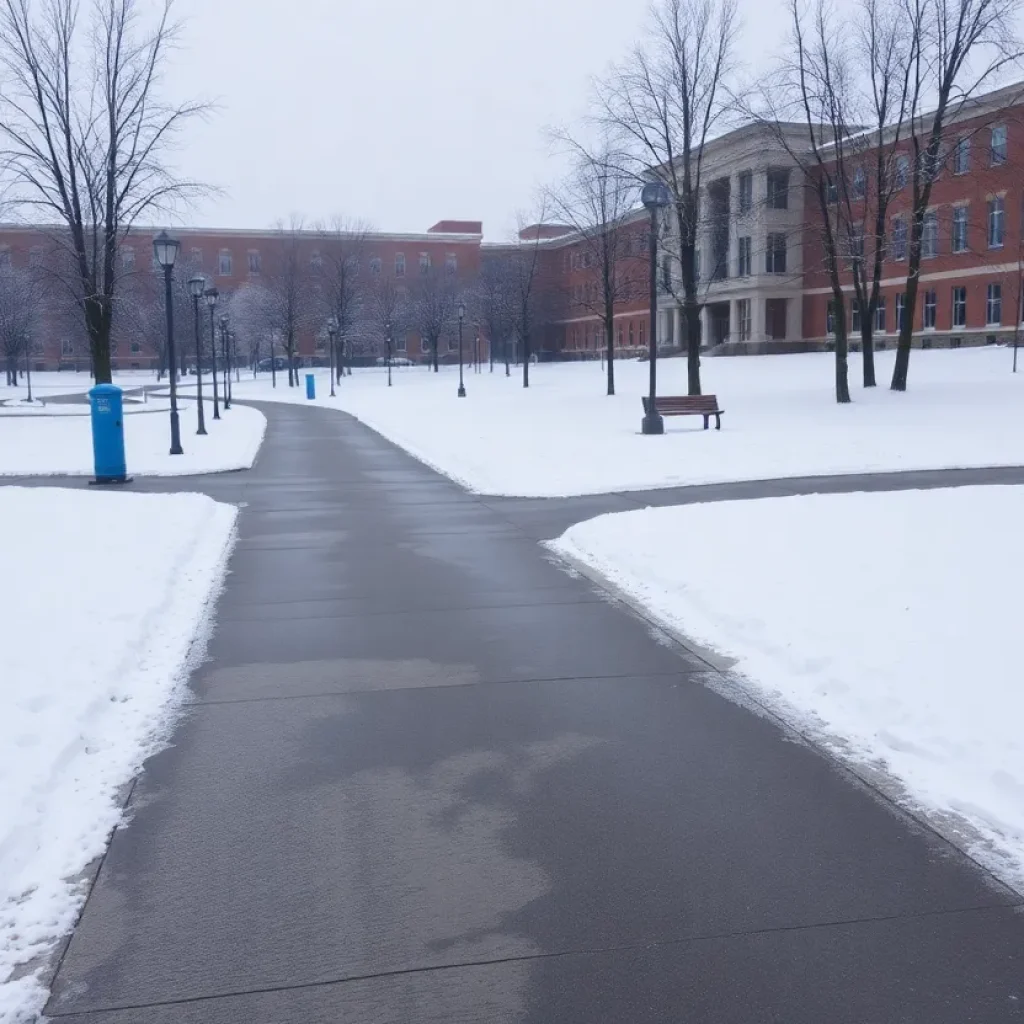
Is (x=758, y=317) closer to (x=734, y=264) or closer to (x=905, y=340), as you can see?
(x=734, y=264)

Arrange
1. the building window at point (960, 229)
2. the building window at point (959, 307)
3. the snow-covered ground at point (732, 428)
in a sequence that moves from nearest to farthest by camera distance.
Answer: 1. the snow-covered ground at point (732, 428)
2. the building window at point (960, 229)
3. the building window at point (959, 307)

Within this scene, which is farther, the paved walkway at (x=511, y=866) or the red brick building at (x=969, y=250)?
the red brick building at (x=969, y=250)

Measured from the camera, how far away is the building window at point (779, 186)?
57.7 m

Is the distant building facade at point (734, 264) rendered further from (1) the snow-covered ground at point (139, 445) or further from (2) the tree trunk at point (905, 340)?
(1) the snow-covered ground at point (139, 445)

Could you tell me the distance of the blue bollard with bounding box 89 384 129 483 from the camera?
61.2 ft

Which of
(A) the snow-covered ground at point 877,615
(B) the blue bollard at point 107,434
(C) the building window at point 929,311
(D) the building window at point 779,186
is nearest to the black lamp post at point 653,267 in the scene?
(B) the blue bollard at point 107,434

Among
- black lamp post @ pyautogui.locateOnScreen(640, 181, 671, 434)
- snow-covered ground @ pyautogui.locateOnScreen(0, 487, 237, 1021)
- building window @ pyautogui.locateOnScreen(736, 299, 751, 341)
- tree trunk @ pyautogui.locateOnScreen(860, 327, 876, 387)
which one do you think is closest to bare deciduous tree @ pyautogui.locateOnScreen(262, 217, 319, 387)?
building window @ pyautogui.locateOnScreen(736, 299, 751, 341)

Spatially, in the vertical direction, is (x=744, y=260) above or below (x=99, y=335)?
above

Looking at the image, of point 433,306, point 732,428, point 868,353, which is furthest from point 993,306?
point 433,306

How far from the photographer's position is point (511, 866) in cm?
450

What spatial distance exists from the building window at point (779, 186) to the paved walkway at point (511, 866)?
176 feet

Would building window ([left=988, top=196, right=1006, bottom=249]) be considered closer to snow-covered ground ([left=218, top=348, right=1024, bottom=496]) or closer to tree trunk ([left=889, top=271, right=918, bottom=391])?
snow-covered ground ([left=218, top=348, right=1024, bottom=496])

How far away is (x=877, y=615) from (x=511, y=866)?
438 centimetres

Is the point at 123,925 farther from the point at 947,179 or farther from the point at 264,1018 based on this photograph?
the point at 947,179
